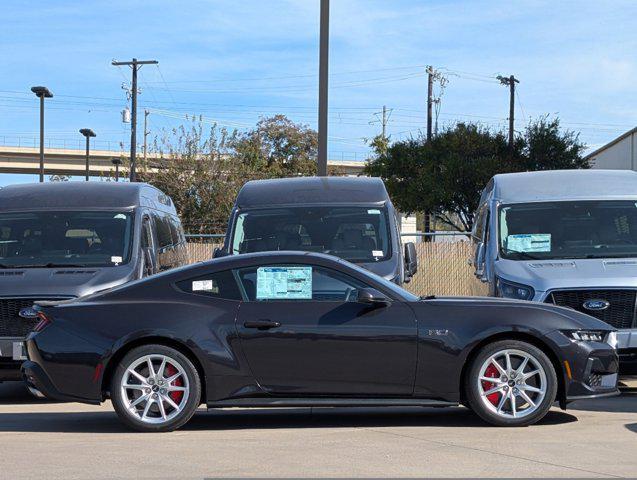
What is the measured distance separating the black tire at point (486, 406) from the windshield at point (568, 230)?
388 cm

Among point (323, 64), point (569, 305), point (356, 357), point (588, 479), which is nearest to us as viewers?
point (588, 479)

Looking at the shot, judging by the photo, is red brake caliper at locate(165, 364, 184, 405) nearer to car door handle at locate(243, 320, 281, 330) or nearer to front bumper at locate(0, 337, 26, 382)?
car door handle at locate(243, 320, 281, 330)

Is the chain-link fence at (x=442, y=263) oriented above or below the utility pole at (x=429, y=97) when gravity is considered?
below

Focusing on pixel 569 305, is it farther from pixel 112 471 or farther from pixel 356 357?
pixel 112 471

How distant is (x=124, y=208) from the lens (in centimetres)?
1272

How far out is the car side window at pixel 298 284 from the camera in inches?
335

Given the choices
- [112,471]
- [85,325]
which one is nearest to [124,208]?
[85,325]

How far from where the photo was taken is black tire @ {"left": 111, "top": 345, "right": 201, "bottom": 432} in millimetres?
8258

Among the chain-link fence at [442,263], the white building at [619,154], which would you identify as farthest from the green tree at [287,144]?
the chain-link fence at [442,263]

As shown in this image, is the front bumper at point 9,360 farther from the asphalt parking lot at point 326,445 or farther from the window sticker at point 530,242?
the window sticker at point 530,242

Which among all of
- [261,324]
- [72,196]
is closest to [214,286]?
[261,324]

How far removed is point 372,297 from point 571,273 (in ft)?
12.2

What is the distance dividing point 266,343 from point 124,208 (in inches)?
196

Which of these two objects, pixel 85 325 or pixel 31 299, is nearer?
pixel 85 325
